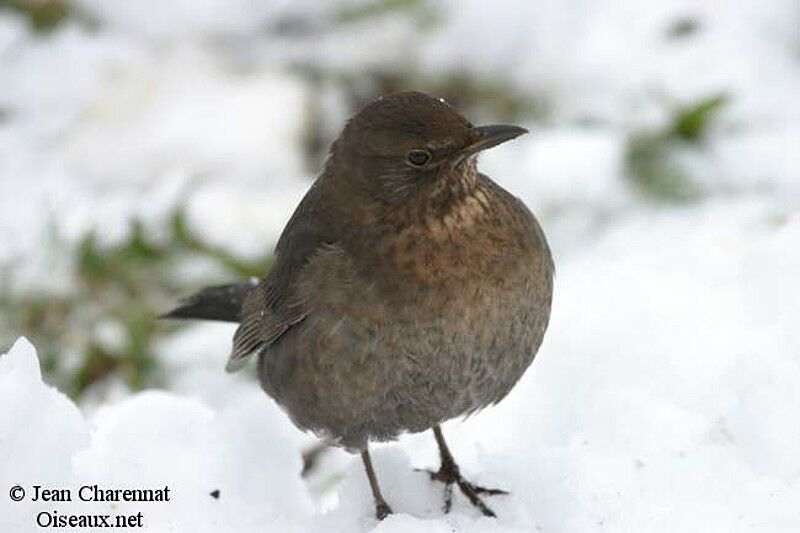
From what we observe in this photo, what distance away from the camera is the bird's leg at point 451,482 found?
4340 mm

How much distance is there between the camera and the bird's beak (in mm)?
3977

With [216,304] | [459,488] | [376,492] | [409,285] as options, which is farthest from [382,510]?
[216,304]

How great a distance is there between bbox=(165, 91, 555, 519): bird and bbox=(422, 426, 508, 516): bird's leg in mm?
23

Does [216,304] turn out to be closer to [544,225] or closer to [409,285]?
[409,285]

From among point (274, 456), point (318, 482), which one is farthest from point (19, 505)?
point (318, 482)

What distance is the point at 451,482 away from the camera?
448 centimetres

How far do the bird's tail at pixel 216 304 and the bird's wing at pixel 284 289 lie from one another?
309 mm

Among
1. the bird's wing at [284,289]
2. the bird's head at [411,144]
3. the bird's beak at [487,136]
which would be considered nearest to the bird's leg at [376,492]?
the bird's wing at [284,289]

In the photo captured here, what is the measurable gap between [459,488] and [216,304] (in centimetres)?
113

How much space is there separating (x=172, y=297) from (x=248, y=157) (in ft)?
3.13

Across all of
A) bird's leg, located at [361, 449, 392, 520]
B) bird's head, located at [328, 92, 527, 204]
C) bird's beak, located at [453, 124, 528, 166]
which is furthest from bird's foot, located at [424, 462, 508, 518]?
bird's beak, located at [453, 124, 528, 166]

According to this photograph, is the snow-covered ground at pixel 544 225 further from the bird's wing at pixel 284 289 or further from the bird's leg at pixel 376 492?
the bird's wing at pixel 284 289

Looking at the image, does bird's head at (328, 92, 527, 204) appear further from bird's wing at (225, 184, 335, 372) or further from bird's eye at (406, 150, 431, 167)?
bird's wing at (225, 184, 335, 372)

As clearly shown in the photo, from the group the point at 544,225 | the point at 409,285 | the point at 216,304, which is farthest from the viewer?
the point at 544,225
